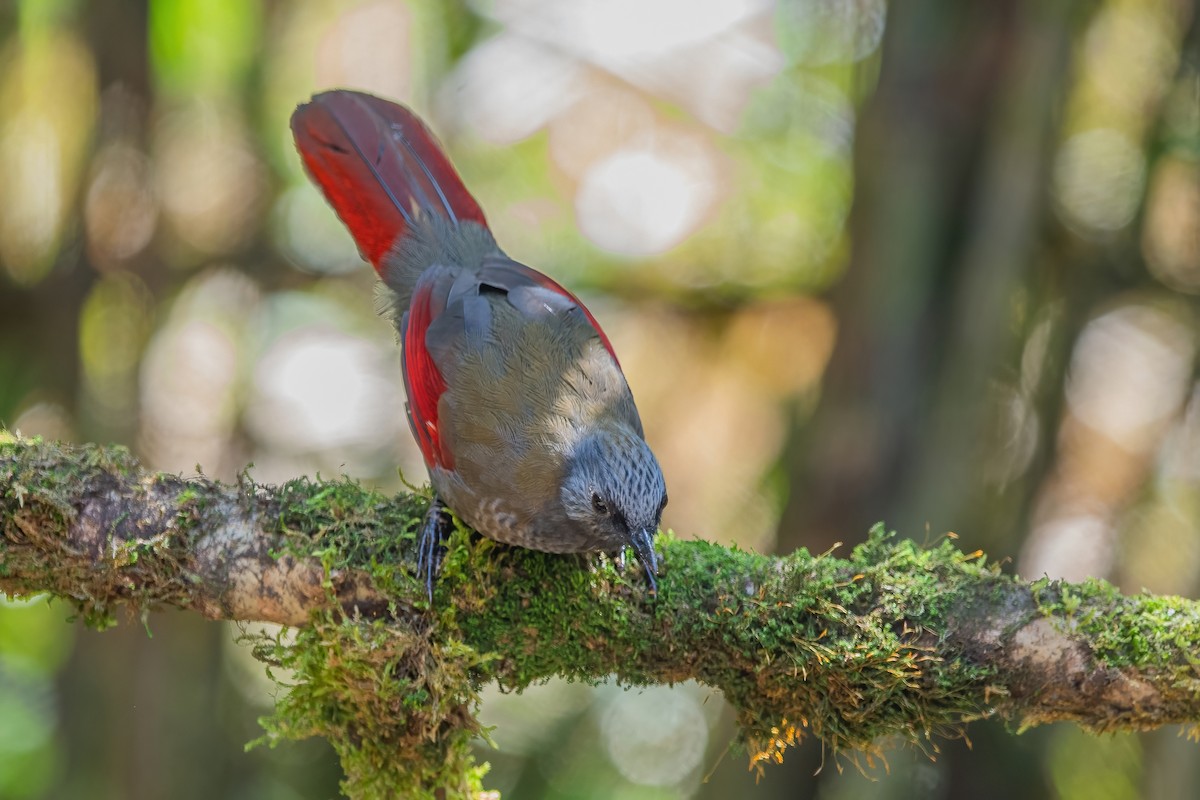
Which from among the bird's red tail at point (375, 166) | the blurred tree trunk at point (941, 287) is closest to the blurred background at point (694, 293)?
the blurred tree trunk at point (941, 287)

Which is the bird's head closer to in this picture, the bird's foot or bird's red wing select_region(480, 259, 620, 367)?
the bird's foot

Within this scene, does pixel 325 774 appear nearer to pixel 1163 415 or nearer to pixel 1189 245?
pixel 1163 415

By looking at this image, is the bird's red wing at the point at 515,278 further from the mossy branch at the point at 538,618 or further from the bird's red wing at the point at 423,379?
the mossy branch at the point at 538,618

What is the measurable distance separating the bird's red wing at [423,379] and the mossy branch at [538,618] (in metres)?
0.37

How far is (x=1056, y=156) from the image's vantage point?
5621 millimetres

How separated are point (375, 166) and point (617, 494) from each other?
1735mm

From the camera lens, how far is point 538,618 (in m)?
2.86

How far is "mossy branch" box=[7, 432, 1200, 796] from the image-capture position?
269 centimetres

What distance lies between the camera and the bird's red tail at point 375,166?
3.87 metres

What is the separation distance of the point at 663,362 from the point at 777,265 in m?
0.92

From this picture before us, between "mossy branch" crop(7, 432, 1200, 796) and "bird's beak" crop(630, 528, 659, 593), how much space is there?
0.05 meters

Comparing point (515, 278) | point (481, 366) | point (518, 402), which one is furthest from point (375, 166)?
point (518, 402)

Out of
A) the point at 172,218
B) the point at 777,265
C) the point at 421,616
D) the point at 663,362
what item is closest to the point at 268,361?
the point at 172,218

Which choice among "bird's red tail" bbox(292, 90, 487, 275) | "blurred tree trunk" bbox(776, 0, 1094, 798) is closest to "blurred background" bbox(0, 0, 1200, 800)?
"blurred tree trunk" bbox(776, 0, 1094, 798)
